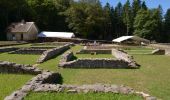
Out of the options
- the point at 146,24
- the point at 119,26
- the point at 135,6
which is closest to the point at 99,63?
the point at 146,24

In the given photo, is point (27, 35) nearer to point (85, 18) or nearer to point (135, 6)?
point (85, 18)

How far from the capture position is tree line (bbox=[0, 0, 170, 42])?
85750 millimetres

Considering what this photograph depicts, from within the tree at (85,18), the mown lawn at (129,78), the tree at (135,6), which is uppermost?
the tree at (135,6)

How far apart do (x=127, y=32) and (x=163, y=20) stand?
35.1 feet

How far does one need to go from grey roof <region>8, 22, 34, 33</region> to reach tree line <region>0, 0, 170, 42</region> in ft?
8.92

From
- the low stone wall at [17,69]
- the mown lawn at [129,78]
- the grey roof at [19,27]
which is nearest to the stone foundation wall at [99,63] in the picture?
the mown lawn at [129,78]

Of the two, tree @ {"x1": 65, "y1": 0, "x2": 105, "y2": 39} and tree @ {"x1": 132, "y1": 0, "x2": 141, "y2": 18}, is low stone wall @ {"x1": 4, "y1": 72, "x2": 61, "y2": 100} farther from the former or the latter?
tree @ {"x1": 132, "y1": 0, "x2": 141, "y2": 18}

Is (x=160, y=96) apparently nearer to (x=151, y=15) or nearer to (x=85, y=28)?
(x=85, y=28)

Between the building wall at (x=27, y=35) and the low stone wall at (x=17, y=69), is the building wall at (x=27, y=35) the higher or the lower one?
the higher one

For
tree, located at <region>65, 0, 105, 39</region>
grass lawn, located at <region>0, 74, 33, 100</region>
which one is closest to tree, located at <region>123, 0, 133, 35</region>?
tree, located at <region>65, 0, 105, 39</region>

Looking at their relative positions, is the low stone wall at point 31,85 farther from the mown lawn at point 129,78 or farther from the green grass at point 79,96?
the mown lawn at point 129,78

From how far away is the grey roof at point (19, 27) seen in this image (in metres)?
76.5

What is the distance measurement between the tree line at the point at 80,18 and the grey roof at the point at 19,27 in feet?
8.92

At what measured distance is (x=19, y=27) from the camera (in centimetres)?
7744
